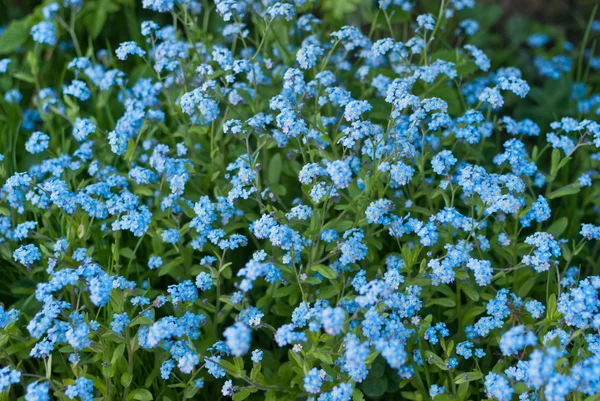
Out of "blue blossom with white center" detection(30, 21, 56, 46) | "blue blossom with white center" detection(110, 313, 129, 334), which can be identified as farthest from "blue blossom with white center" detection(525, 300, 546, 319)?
"blue blossom with white center" detection(30, 21, 56, 46)

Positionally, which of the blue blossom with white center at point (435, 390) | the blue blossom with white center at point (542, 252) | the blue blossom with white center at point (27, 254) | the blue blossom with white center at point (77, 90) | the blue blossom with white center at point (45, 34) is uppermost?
the blue blossom with white center at point (45, 34)

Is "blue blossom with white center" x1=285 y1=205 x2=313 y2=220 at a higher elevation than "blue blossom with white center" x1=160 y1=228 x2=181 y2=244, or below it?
higher

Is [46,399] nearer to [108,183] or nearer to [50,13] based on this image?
Answer: [108,183]

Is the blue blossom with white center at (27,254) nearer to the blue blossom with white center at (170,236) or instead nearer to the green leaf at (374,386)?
the blue blossom with white center at (170,236)

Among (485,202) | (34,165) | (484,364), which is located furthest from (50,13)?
(484,364)

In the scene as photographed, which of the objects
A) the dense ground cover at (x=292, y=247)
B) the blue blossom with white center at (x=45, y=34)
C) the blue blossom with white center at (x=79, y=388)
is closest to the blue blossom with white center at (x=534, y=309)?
the dense ground cover at (x=292, y=247)

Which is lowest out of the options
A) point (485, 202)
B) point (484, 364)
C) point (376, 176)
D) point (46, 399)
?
point (484, 364)

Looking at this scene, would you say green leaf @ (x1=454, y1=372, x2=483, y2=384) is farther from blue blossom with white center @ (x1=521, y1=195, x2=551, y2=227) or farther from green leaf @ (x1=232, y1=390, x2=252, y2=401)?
green leaf @ (x1=232, y1=390, x2=252, y2=401)
